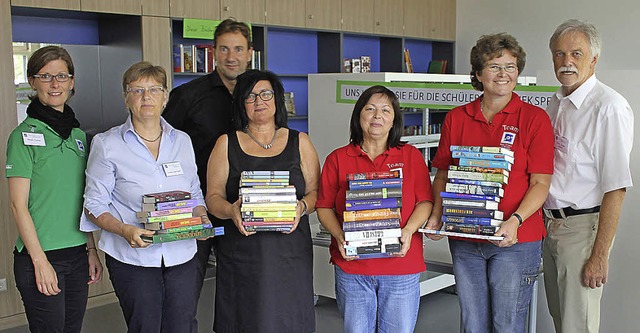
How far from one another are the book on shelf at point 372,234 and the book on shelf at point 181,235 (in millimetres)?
501

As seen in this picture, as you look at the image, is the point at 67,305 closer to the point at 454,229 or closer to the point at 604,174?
the point at 454,229

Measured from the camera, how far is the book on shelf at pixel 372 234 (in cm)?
245

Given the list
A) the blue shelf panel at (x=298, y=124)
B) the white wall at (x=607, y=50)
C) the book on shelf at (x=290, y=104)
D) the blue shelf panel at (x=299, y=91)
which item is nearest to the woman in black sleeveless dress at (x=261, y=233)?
the white wall at (x=607, y=50)

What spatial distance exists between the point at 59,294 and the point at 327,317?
239 cm

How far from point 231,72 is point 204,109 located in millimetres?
207

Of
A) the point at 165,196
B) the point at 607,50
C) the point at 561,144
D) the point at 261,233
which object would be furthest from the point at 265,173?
the point at 607,50

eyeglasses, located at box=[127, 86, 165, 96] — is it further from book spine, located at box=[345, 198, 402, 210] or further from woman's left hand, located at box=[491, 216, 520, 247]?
woman's left hand, located at box=[491, 216, 520, 247]

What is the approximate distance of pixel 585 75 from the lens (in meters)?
2.60

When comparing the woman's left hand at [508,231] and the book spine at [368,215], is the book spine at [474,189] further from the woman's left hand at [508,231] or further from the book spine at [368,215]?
the book spine at [368,215]

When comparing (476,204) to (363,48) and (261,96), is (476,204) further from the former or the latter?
(363,48)

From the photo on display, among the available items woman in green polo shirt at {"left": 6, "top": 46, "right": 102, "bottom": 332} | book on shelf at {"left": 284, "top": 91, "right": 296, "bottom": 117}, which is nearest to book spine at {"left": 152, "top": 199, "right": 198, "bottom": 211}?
woman in green polo shirt at {"left": 6, "top": 46, "right": 102, "bottom": 332}

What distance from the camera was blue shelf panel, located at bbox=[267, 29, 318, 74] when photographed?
23.3ft

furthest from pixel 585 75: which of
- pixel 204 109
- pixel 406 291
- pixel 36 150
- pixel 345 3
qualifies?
pixel 345 3

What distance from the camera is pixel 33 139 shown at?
8.53 feet
